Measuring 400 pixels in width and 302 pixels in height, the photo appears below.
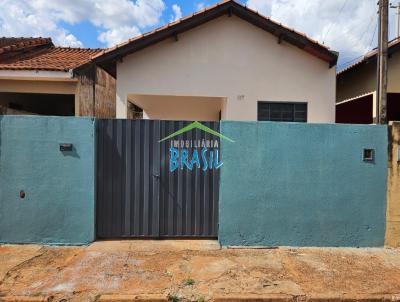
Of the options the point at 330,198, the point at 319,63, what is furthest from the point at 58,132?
the point at 319,63

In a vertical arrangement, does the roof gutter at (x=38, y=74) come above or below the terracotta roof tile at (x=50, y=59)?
below

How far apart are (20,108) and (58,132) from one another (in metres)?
6.65

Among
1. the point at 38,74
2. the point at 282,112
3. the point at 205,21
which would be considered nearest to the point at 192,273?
the point at 282,112

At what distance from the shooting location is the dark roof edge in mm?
7797

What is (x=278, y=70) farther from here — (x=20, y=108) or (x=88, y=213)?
(x=20, y=108)

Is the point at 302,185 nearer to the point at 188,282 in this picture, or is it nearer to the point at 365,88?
the point at 188,282

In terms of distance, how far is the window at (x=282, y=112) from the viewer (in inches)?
331

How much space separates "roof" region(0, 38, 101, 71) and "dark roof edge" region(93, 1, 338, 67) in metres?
1.26

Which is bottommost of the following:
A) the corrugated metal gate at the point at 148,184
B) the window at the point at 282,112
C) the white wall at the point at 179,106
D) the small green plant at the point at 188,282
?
the small green plant at the point at 188,282

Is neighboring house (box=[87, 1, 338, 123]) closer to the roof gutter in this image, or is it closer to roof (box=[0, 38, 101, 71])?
the roof gutter

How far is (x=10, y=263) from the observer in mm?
4734

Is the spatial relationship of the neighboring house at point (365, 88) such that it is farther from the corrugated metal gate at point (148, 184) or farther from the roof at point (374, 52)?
the corrugated metal gate at point (148, 184)

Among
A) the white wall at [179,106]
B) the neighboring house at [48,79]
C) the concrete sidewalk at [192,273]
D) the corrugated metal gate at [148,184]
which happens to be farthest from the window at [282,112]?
the neighboring house at [48,79]

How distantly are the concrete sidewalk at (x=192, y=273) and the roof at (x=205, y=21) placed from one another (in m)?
4.59
